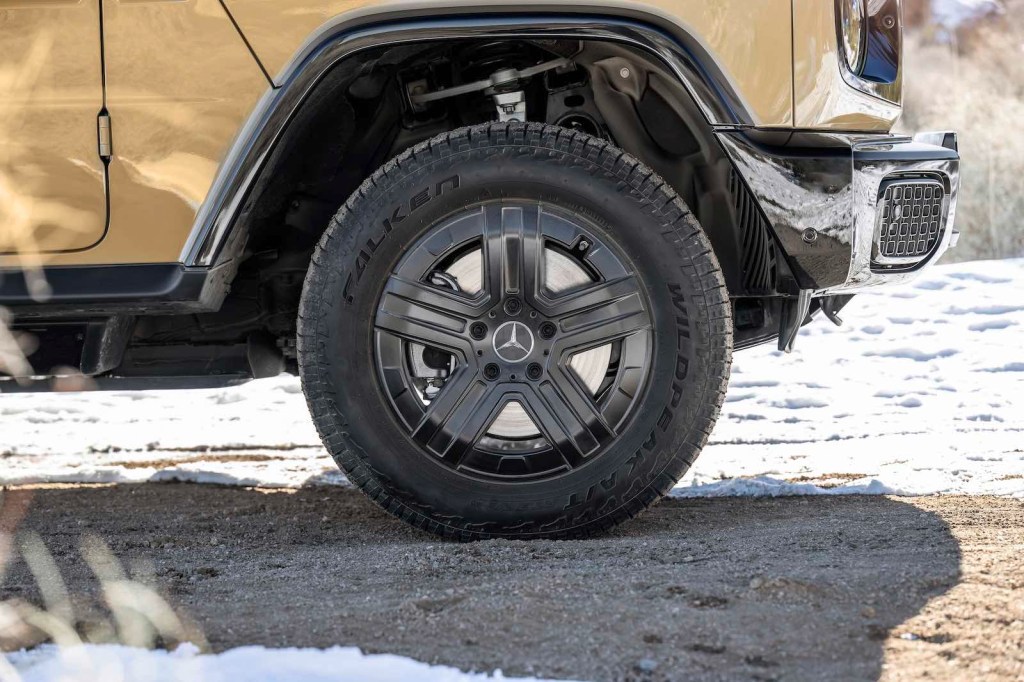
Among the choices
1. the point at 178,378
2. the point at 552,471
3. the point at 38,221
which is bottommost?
the point at 552,471

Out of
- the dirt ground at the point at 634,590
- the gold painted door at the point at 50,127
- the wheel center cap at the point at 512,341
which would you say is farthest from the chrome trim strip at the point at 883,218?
the gold painted door at the point at 50,127

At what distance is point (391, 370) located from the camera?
2.57m

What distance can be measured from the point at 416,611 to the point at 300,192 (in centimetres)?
144

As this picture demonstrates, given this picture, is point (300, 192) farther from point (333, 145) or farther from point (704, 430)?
point (704, 430)

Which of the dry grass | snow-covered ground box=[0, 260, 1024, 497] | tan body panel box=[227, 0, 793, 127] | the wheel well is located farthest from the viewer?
snow-covered ground box=[0, 260, 1024, 497]

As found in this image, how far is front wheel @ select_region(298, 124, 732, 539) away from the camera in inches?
99.4

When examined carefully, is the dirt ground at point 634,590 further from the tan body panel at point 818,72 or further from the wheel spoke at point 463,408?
the tan body panel at point 818,72

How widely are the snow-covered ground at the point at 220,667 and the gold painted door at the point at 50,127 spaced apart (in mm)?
1136

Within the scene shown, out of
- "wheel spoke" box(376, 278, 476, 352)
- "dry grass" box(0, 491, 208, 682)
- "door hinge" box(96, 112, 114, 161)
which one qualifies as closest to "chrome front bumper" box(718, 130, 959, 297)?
"wheel spoke" box(376, 278, 476, 352)

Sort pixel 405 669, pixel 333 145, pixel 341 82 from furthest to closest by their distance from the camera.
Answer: pixel 333 145 < pixel 341 82 < pixel 405 669

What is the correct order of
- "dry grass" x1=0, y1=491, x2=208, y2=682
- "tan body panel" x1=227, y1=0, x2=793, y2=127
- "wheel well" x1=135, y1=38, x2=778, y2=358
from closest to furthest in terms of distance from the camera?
1. "dry grass" x1=0, y1=491, x2=208, y2=682
2. "tan body panel" x1=227, y1=0, x2=793, y2=127
3. "wheel well" x1=135, y1=38, x2=778, y2=358

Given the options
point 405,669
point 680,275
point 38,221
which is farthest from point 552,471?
point 38,221

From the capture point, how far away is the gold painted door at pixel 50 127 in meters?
2.43

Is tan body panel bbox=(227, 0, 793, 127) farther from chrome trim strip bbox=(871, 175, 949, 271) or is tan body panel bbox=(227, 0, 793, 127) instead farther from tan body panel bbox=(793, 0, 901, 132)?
chrome trim strip bbox=(871, 175, 949, 271)
